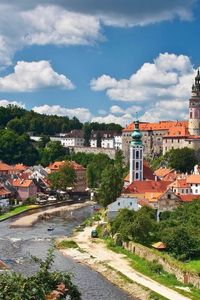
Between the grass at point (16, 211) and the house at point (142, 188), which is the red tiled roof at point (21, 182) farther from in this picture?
the house at point (142, 188)

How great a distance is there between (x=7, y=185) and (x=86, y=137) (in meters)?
68.8

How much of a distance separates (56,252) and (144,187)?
1955cm

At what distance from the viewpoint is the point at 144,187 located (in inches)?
2618

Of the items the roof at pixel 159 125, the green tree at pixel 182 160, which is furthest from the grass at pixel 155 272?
the roof at pixel 159 125

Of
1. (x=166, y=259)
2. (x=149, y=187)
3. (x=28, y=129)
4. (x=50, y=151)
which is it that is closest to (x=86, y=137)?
(x=28, y=129)

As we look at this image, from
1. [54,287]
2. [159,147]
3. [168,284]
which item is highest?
[159,147]

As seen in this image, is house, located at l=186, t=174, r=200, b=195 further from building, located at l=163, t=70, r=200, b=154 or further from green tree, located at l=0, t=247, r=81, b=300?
green tree, located at l=0, t=247, r=81, b=300

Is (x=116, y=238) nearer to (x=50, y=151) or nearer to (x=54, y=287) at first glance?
(x=54, y=287)

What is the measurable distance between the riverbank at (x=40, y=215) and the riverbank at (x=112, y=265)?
8756 mm

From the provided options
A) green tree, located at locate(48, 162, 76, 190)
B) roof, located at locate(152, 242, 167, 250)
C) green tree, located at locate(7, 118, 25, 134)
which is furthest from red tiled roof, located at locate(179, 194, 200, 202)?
green tree, located at locate(7, 118, 25, 134)

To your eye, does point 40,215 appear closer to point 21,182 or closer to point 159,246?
point 21,182

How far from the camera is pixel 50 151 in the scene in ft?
426

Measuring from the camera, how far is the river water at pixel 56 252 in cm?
3694

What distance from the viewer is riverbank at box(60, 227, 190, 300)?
36156 millimetres
